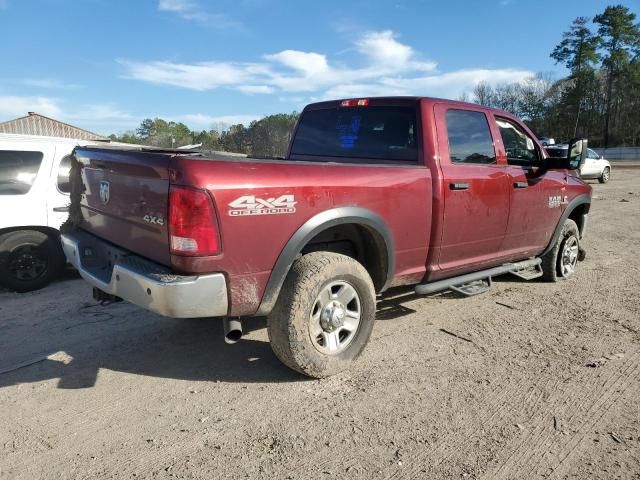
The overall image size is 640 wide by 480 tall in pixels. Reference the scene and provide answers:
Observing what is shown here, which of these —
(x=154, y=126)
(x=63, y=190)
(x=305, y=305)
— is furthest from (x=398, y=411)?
(x=154, y=126)

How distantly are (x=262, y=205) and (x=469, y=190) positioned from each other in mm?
2074

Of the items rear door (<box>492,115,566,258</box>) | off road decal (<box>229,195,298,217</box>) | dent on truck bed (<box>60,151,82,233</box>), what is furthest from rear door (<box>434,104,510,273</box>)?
dent on truck bed (<box>60,151,82,233</box>)

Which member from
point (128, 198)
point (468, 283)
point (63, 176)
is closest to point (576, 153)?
point (468, 283)

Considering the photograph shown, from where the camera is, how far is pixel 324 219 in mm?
3307

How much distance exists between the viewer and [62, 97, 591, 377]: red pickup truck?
9.49ft

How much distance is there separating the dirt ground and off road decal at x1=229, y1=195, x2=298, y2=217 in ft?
4.00

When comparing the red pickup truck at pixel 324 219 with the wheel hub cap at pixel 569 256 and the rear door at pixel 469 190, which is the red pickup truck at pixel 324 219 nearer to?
the rear door at pixel 469 190

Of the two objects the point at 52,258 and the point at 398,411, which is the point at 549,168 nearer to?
the point at 398,411

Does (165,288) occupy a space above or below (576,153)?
below

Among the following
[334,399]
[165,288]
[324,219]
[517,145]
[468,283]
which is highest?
[517,145]

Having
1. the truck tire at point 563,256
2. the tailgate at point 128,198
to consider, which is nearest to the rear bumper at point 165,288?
the tailgate at point 128,198

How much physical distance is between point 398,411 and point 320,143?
Result: 283 cm

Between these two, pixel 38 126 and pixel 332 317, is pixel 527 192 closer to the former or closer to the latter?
pixel 332 317

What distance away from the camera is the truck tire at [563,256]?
591 centimetres
